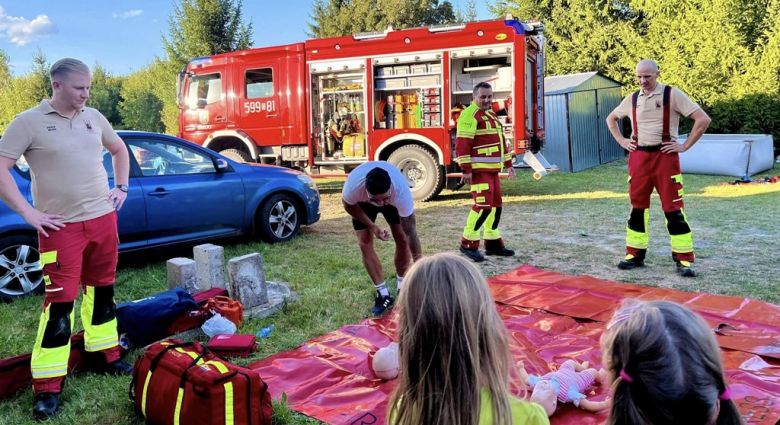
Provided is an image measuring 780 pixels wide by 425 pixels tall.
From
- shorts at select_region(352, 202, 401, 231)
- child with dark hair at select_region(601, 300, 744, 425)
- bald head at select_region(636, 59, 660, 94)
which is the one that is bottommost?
child with dark hair at select_region(601, 300, 744, 425)

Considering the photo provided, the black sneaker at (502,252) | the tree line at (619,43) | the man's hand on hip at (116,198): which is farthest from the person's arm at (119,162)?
the tree line at (619,43)

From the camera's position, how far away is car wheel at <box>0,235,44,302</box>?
17.0 ft

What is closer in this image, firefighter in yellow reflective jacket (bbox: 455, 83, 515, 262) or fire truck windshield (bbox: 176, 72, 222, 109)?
firefighter in yellow reflective jacket (bbox: 455, 83, 515, 262)

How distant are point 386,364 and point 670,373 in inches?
86.4

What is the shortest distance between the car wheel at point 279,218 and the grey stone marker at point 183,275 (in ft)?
6.83

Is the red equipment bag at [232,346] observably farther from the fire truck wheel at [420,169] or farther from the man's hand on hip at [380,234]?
the fire truck wheel at [420,169]

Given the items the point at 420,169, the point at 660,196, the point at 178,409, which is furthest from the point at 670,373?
the point at 420,169

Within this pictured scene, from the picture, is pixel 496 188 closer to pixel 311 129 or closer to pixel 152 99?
pixel 311 129

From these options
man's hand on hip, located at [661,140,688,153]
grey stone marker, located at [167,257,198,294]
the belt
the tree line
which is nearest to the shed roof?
the tree line

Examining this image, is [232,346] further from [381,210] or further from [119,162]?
[381,210]

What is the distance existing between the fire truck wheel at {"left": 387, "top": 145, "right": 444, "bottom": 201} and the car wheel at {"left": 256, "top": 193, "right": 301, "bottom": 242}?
12.1 feet

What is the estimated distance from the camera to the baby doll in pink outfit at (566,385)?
2.92 m

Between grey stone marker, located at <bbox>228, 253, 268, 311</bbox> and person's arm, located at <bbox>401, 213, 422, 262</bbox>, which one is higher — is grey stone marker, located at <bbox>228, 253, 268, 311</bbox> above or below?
below

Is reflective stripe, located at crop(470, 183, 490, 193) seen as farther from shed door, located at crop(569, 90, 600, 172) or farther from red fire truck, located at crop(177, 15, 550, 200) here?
shed door, located at crop(569, 90, 600, 172)
